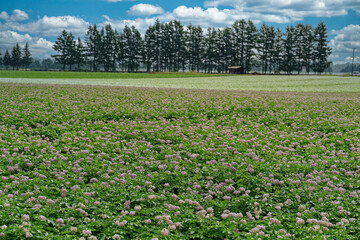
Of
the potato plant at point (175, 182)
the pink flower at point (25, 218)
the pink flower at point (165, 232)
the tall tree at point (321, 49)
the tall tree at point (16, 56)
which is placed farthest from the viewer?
the tall tree at point (16, 56)

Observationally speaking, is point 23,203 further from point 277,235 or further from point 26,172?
point 277,235

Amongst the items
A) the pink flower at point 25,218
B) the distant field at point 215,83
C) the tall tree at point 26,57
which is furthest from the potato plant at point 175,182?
the tall tree at point 26,57

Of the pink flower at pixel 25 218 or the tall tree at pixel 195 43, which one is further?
the tall tree at pixel 195 43

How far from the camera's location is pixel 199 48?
13462 centimetres

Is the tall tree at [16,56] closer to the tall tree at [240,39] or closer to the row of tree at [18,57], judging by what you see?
the row of tree at [18,57]

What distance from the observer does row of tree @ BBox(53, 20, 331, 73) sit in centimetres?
12312

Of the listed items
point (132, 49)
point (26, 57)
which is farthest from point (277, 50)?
point (26, 57)

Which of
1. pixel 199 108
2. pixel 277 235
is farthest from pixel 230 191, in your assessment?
pixel 199 108

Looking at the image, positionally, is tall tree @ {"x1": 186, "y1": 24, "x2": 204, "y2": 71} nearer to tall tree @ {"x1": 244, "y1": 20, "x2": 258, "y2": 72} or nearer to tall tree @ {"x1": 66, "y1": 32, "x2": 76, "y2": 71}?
tall tree @ {"x1": 244, "y1": 20, "x2": 258, "y2": 72}

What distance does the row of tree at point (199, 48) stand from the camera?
404 ft

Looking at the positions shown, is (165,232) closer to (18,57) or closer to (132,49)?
(132,49)

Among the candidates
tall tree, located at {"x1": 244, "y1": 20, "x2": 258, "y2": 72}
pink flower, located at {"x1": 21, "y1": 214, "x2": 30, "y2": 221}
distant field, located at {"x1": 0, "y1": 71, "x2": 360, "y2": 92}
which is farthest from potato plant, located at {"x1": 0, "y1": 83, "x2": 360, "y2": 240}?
tall tree, located at {"x1": 244, "y1": 20, "x2": 258, "y2": 72}

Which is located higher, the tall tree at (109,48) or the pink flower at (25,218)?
the tall tree at (109,48)

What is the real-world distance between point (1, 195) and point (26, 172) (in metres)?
1.57
